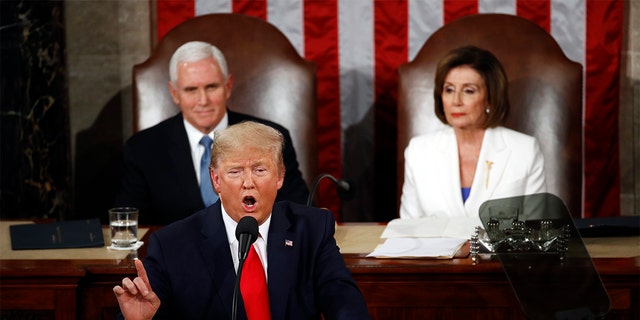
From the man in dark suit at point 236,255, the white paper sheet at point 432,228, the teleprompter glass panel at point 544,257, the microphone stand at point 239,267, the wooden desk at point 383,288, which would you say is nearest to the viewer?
the microphone stand at point 239,267

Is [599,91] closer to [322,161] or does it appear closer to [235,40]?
[322,161]

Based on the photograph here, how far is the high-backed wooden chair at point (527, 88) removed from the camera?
4.81 meters

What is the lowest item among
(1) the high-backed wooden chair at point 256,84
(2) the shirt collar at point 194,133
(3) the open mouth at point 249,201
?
(3) the open mouth at point 249,201

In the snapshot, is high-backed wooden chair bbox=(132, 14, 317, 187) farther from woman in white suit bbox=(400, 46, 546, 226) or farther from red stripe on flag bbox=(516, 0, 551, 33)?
red stripe on flag bbox=(516, 0, 551, 33)

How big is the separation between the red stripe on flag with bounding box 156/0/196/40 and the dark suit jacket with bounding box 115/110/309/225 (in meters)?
1.07

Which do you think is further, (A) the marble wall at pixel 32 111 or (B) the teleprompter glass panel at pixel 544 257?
(A) the marble wall at pixel 32 111

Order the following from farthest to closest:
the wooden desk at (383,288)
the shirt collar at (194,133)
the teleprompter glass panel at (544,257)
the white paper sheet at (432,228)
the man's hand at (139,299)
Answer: the shirt collar at (194,133)
the white paper sheet at (432,228)
the wooden desk at (383,288)
the teleprompter glass panel at (544,257)
the man's hand at (139,299)

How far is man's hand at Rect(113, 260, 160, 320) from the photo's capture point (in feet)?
7.91

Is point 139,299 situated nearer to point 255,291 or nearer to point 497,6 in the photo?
point 255,291

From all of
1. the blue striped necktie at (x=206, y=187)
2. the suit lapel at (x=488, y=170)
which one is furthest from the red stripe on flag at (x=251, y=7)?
the suit lapel at (x=488, y=170)

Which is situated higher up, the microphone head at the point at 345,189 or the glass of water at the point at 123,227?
the microphone head at the point at 345,189

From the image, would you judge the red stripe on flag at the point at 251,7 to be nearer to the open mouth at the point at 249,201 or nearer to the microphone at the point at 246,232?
the open mouth at the point at 249,201

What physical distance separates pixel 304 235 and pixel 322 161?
2.72 m

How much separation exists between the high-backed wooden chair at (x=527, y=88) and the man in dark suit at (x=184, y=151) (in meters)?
0.75
